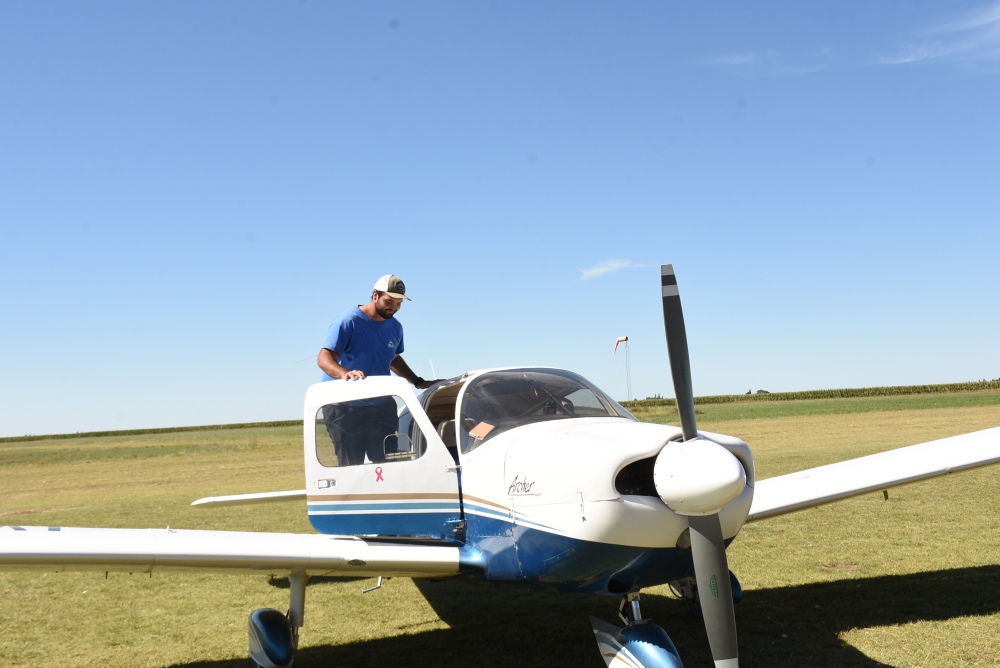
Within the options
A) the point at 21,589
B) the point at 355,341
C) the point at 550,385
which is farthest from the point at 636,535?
the point at 21,589

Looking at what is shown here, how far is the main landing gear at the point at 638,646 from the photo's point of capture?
4223 mm

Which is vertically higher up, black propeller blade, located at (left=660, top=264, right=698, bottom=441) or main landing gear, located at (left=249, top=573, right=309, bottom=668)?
black propeller blade, located at (left=660, top=264, right=698, bottom=441)

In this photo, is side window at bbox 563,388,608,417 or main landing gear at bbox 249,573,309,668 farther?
side window at bbox 563,388,608,417

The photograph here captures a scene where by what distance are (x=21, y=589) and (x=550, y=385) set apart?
667 cm

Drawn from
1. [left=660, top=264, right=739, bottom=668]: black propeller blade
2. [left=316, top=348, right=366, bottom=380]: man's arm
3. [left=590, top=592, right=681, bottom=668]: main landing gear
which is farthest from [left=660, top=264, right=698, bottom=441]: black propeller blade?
[left=316, top=348, right=366, bottom=380]: man's arm

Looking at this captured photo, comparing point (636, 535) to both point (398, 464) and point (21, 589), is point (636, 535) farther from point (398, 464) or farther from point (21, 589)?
point (21, 589)

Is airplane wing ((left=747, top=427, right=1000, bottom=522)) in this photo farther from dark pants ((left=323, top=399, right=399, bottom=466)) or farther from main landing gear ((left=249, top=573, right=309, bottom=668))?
main landing gear ((left=249, top=573, right=309, bottom=668))

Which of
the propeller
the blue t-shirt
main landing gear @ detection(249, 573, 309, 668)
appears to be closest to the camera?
the propeller

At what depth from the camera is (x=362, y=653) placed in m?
5.89

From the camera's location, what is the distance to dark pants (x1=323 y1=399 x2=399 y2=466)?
19.5 ft

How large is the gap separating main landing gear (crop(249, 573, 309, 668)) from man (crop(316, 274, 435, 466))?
1031mm

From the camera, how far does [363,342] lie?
6969mm

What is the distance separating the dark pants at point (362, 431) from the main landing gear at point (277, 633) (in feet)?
3.25

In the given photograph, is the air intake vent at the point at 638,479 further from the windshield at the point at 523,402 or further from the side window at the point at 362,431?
the side window at the point at 362,431
